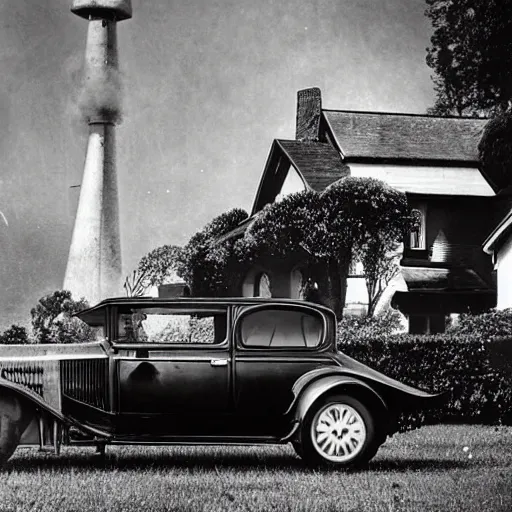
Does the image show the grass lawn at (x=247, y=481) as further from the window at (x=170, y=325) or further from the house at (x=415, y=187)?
the house at (x=415, y=187)

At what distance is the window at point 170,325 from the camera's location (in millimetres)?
6391

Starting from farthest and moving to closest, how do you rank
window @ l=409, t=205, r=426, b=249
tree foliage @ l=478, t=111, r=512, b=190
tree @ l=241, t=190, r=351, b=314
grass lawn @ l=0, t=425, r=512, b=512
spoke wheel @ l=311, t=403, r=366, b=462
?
tree foliage @ l=478, t=111, r=512, b=190
window @ l=409, t=205, r=426, b=249
tree @ l=241, t=190, r=351, b=314
spoke wheel @ l=311, t=403, r=366, b=462
grass lawn @ l=0, t=425, r=512, b=512

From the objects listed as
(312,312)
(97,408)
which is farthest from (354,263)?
(97,408)

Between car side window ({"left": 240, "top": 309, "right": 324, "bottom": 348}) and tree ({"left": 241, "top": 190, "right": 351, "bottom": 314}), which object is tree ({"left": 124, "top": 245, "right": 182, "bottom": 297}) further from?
car side window ({"left": 240, "top": 309, "right": 324, "bottom": 348})

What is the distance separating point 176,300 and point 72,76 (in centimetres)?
418

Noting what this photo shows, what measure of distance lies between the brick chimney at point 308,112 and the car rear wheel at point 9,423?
484cm

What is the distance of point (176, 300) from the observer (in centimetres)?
638

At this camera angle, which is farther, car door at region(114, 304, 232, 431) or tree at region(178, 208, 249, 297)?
tree at region(178, 208, 249, 297)

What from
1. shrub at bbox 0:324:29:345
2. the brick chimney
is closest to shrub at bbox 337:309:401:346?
the brick chimney

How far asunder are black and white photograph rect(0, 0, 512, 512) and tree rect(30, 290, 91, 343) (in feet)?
0.07

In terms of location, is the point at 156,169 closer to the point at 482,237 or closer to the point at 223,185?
the point at 223,185

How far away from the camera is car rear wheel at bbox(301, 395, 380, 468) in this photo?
6129mm

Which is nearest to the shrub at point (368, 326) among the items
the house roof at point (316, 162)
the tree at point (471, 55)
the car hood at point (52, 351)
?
the house roof at point (316, 162)

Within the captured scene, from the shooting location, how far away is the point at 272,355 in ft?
20.5
